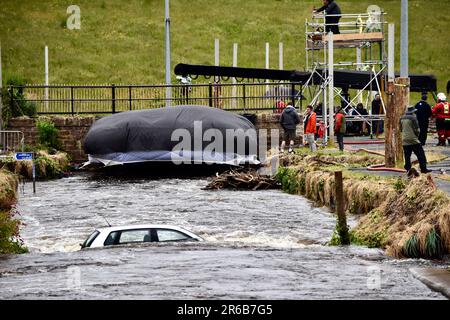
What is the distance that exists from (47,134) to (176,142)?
20.0 ft

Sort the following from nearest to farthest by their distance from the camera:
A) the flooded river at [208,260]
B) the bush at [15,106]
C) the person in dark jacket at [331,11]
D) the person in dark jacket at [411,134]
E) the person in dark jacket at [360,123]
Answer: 1. the flooded river at [208,260]
2. the person in dark jacket at [411,134]
3. the bush at [15,106]
4. the person in dark jacket at [331,11]
5. the person in dark jacket at [360,123]

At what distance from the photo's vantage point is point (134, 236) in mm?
23828

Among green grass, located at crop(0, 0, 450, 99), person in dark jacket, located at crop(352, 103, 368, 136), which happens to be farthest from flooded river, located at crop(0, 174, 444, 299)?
green grass, located at crop(0, 0, 450, 99)

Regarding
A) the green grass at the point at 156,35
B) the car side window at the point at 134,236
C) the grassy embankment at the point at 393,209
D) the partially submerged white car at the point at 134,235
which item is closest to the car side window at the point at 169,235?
the partially submerged white car at the point at 134,235

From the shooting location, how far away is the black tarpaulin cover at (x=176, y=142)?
44.1 meters

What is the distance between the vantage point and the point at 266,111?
51875 mm

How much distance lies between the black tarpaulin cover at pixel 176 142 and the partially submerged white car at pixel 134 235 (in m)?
19.8

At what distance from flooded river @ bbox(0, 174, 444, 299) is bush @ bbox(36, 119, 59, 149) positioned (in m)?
12.5

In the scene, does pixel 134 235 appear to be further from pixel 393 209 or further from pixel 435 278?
pixel 435 278

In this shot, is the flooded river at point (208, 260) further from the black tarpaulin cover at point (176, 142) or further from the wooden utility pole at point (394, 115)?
the black tarpaulin cover at point (176, 142)

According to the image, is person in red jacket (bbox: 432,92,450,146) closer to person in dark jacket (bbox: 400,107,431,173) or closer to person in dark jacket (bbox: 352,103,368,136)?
person in dark jacket (bbox: 352,103,368,136)

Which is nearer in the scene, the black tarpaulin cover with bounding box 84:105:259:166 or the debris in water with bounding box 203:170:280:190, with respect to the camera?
Result: the debris in water with bounding box 203:170:280:190

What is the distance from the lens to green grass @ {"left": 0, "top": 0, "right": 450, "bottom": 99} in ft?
242

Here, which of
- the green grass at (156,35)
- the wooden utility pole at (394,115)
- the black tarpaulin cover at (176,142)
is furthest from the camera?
the green grass at (156,35)
